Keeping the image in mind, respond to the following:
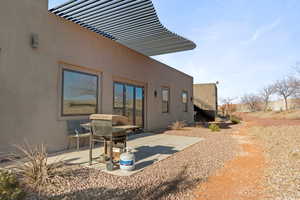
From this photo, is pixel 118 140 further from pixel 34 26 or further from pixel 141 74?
pixel 141 74

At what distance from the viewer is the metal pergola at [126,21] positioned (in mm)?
4895

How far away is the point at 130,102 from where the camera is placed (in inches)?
293

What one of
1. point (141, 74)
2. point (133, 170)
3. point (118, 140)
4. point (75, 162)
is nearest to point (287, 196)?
point (133, 170)

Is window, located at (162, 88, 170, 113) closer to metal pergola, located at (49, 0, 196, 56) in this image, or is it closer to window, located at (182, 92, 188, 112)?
window, located at (182, 92, 188, 112)

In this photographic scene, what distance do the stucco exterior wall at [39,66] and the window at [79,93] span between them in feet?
0.69

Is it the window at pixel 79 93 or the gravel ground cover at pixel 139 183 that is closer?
the gravel ground cover at pixel 139 183

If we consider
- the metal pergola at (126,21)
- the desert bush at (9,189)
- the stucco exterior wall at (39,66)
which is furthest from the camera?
the metal pergola at (126,21)

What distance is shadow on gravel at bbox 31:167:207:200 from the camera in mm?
2197

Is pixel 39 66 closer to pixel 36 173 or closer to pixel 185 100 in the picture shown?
pixel 36 173

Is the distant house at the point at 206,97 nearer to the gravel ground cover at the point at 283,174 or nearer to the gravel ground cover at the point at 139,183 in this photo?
the gravel ground cover at the point at 283,174

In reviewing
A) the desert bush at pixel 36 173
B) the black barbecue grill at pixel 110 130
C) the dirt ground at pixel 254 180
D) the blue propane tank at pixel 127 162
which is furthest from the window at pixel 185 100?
the desert bush at pixel 36 173

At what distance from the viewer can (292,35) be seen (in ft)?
26.9

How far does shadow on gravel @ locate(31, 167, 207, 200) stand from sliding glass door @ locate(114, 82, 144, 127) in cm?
423

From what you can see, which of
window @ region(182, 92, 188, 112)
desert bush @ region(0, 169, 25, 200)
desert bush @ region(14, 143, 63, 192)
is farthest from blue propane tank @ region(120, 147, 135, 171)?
window @ region(182, 92, 188, 112)
